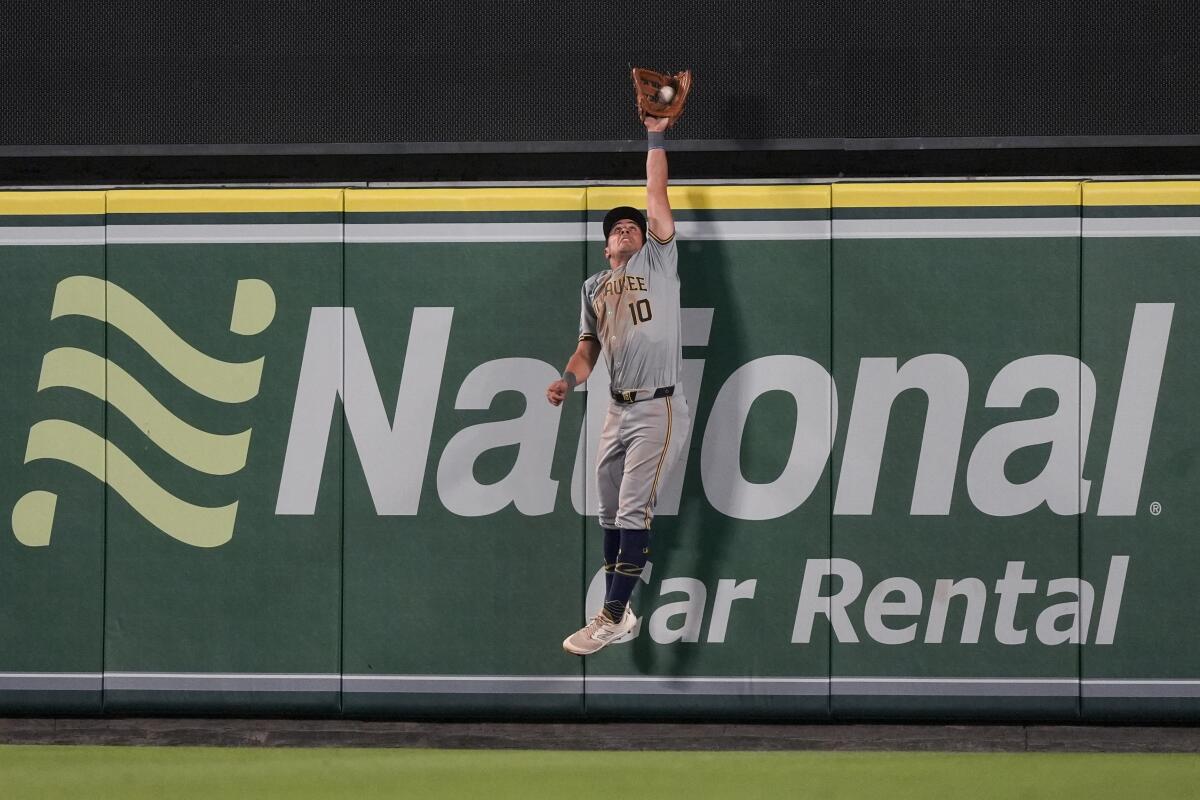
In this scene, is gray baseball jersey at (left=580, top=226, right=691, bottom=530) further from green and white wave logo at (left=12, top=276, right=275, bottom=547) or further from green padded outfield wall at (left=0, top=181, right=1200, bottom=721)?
green and white wave logo at (left=12, top=276, right=275, bottom=547)

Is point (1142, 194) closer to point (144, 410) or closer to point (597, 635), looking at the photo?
point (597, 635)

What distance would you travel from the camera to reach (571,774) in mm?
4074

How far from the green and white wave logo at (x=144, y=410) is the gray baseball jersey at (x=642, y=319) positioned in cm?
141

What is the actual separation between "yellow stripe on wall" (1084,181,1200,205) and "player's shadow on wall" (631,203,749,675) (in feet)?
4.79

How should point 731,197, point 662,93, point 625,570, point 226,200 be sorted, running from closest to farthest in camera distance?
1. point 662,93
2. point 625,570
3. point 731,197
4. point 226,200

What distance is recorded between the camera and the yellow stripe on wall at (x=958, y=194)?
13.6ft

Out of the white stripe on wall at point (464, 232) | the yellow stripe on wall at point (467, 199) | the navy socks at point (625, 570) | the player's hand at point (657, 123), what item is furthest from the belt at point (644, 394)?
the player's hand at point (657, 123)

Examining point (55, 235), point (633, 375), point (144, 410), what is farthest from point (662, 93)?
point (55, 235)

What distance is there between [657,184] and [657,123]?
232mm

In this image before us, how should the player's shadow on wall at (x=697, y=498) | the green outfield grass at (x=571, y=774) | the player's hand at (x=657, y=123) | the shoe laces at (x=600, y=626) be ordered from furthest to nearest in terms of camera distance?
the player's shadow on wall at (x=697, y=498) → the shoe laces at (x=600, y=626) → the player's hand at (x=657, y=123) → the green outfield grass at (x=571, y=774)

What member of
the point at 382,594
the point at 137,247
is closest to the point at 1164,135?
the point at 382,594

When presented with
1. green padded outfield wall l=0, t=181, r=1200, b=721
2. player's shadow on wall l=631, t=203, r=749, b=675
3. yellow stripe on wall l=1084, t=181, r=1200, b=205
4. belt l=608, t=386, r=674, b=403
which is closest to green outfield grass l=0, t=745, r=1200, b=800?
green padded outfield wall l=0, t=181, r=1200, b=721

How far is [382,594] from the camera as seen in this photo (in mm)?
4312

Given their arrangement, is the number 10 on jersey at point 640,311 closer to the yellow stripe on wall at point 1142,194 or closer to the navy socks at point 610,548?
the navy socks at point 610,548
